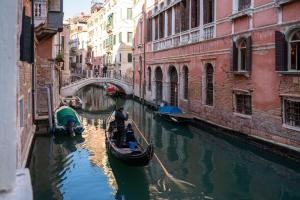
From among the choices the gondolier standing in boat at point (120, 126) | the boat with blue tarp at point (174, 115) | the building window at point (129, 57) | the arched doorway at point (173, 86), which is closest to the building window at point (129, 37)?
the building window at point (129, 57)

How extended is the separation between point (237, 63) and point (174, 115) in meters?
3.80

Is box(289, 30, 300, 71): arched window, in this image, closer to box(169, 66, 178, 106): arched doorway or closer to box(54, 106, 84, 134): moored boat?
box(54, 106, 84, 134): moored boat

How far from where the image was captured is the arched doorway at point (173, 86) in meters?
17.3

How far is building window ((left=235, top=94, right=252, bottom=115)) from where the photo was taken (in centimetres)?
1048

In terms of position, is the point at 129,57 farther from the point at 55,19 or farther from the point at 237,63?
the point at 237,63

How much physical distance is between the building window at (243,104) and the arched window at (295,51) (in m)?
2.11

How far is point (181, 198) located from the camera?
19.6 feet

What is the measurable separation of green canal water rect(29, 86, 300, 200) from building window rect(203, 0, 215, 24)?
14.7ft

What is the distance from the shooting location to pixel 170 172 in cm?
759

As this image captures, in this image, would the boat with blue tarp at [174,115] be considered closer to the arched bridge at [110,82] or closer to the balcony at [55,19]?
the balcony at [55,19]

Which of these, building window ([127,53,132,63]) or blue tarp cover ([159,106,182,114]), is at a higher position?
building window ([127,53,132,63])

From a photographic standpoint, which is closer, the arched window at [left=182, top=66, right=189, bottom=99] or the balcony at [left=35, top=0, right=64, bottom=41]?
the balcony at [left=35, top=0, right=64, bottom=41]

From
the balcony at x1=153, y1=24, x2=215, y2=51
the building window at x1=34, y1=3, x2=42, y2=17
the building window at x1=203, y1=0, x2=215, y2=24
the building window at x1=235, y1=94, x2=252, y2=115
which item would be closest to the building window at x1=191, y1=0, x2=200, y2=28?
the balcony at x1=153, y1=24, x2=215, y2=51

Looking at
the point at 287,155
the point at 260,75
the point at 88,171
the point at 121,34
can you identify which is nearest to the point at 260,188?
the point at 287,155
